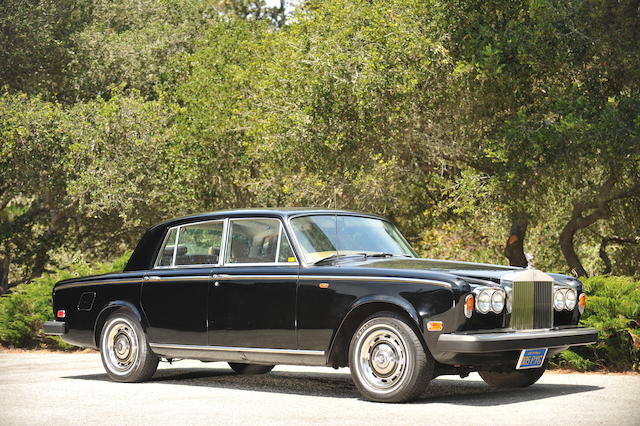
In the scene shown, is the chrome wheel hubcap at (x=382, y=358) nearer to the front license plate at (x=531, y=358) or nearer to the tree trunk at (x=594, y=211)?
the front license plate at (x=531, y=358)

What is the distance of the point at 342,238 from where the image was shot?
980 cm

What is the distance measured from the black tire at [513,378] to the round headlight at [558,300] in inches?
32.1

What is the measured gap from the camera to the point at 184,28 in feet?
118

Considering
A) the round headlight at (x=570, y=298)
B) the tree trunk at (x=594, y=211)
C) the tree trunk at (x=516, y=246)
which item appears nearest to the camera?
the round headlight at (x=570, y=298)

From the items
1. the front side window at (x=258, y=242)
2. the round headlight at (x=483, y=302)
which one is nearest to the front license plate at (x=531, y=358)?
the round headlight at (x=483, y=302)

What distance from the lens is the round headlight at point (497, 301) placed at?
335 inches

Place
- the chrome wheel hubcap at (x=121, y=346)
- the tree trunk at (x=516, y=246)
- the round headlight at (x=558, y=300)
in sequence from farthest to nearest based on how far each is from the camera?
the tree trunk at (x=516, y=246)
the chrome wheel hubcap at (x=121, y=346)
the round headlight at (x=558, y=300)

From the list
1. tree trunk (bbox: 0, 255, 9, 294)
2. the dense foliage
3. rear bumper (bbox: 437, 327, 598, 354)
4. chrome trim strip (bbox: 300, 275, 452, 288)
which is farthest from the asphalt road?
tree trunk (bbox: 0, 255, 9, 294)

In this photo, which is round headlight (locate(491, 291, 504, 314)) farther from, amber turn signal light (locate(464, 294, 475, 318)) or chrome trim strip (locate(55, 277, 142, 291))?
chrome trim strip (locate(55, 277, 142, 291))

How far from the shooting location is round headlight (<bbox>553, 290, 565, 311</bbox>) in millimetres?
9359

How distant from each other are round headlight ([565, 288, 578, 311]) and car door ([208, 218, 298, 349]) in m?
2.62

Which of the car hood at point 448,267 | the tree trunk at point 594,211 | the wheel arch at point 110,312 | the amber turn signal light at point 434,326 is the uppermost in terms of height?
the tree trunk at point 594,211

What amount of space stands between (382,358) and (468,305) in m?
0.93

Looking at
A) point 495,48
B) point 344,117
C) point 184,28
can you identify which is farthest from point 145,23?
point 495,48
